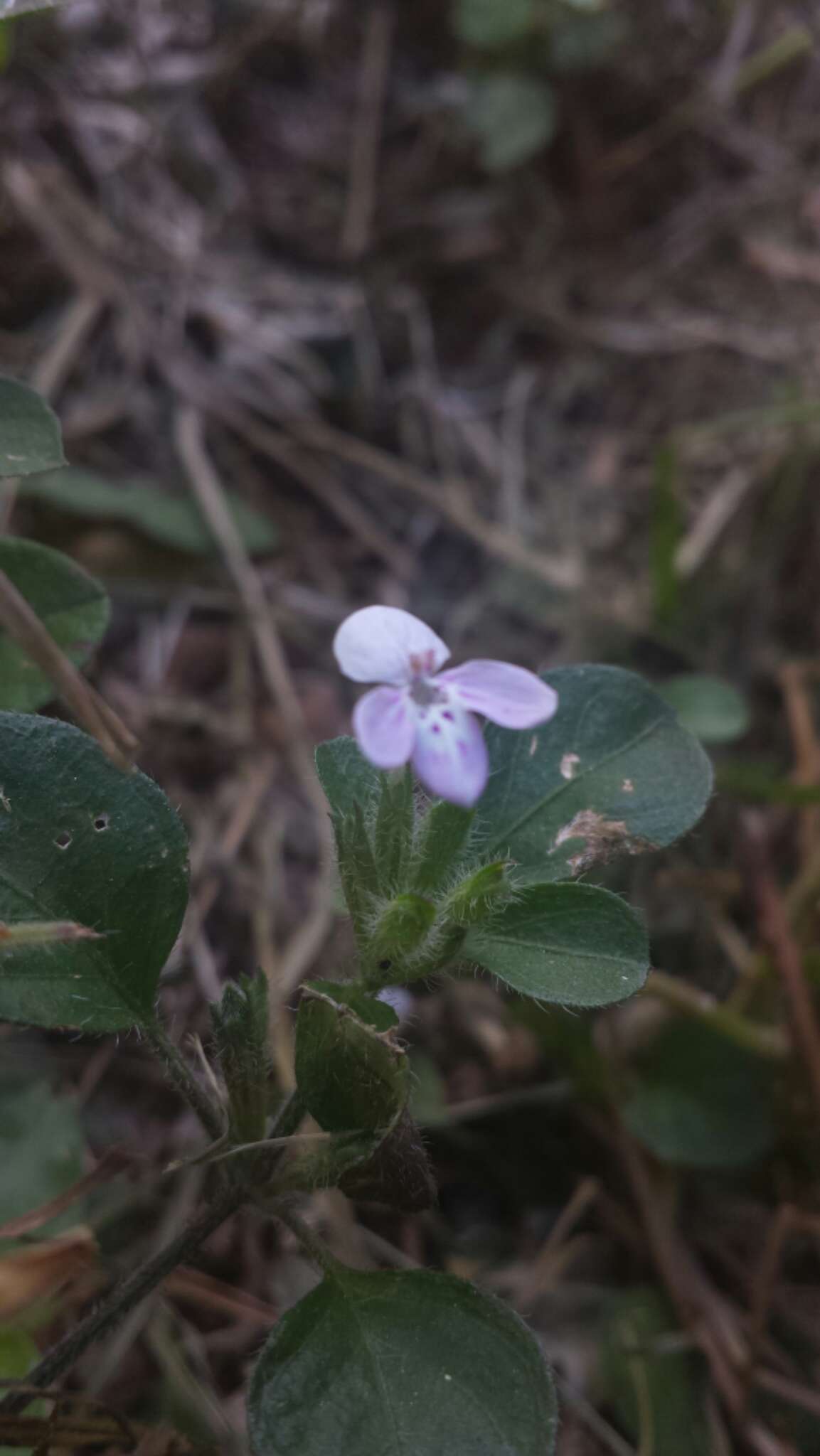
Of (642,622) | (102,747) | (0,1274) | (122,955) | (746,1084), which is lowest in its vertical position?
(746,1084)

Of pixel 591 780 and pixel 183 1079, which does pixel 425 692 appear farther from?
pixel 183 1079

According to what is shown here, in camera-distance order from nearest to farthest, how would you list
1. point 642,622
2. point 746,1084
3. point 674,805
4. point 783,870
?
point 674,805 → point 746,1084 → point 783,870 → point 642,622

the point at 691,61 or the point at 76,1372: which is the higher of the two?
the point at 691,61

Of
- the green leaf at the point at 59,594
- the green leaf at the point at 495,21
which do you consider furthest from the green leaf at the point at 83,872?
the green leaf at the point at 495,21

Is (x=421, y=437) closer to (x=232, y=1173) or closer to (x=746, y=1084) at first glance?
(x=746, y=1084)

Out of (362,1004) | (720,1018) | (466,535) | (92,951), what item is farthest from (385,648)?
(466,535)

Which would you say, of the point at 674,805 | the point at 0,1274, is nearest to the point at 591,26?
the point at 674,805

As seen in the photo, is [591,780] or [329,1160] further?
[591,780]

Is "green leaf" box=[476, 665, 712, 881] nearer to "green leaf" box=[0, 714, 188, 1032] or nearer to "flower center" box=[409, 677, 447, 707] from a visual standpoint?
"flower center" box=[409, 677, 447, 707]
